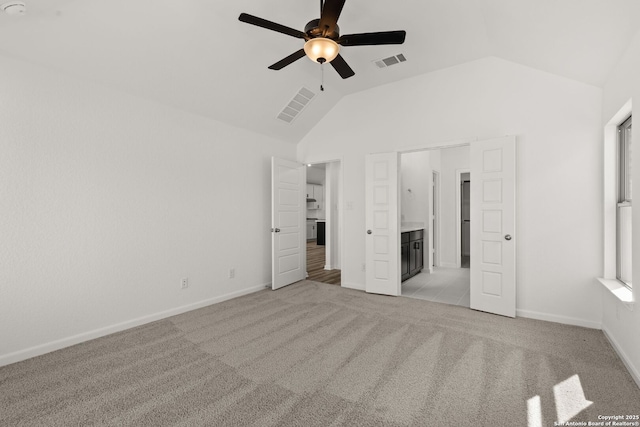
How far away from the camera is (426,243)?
598 cm

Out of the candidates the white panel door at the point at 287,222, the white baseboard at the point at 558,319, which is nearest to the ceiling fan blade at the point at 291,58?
the white panel door at the point at 287,222

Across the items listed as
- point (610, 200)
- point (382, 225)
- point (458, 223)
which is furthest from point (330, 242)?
point (610, 200)

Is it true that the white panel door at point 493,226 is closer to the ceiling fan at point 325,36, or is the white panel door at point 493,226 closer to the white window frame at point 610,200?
the white window frame at point 610,200

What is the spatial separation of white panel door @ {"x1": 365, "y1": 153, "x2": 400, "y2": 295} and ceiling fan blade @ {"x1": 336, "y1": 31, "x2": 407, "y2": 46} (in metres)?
2.15

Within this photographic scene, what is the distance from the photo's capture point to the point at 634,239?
216 centimetres

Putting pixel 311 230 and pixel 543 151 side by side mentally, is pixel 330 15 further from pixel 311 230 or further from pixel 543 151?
pixel 311 230

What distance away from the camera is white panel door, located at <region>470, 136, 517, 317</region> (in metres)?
3.33

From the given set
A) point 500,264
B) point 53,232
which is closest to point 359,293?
point 500,264

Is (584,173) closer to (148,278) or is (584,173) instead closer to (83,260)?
(148,278)

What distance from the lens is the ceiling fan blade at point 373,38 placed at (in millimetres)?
2152

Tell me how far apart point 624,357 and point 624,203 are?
1.35 meters

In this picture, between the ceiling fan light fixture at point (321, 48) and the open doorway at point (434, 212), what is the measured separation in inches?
137

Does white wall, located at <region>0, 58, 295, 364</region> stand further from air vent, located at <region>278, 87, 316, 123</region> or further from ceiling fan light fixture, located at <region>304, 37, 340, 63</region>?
ceiling fan light fixture, located at <region>304, 37, 340, 63</region>

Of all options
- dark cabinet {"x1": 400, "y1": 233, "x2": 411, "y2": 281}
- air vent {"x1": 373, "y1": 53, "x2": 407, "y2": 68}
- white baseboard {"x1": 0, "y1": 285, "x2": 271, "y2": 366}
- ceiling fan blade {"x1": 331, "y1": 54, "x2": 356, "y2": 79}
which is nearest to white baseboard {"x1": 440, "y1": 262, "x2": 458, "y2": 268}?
dark cabinet {"x1": 400, "y1": 233, "x2": 411, "y2": 281}
